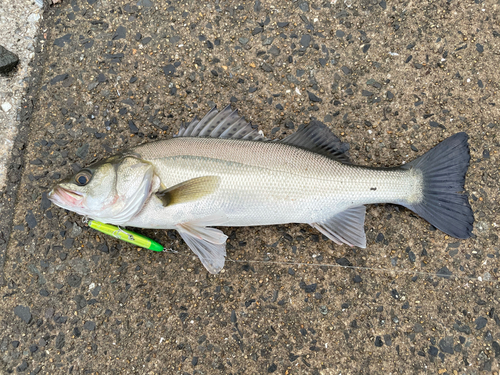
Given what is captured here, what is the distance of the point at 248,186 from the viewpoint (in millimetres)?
2127

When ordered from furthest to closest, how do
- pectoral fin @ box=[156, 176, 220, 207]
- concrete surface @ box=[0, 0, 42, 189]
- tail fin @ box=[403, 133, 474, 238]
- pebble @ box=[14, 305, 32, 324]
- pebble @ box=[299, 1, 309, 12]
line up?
1. pebble @ box=[299, 1, 309, 12]
2. concrete surface @ box=[0, 0, 42, 189]
3. pebble @ box=[14, 305, 32, 324]
4. tail fin @ box=[403, 133, 474, 238]
5. pectoral fin @ box=[156, 176, 220, 207]

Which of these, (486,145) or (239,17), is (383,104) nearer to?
(486,145)

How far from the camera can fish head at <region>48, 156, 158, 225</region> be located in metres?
2.11

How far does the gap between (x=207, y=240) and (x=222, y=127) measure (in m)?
0.81

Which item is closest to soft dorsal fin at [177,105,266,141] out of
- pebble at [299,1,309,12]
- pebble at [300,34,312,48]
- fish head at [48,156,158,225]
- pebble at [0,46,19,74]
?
fish head at [48,156,158,225]

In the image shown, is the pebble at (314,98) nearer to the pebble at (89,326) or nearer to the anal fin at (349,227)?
the anal fin at (349,227)

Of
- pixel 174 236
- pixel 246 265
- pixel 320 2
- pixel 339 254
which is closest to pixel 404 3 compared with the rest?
pixel 320 2

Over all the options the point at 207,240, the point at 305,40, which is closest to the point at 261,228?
the point at 207,240

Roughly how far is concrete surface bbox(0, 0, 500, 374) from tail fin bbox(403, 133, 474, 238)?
19 cm

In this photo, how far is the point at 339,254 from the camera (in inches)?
94.7

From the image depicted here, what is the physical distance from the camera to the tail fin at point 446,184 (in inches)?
87.7

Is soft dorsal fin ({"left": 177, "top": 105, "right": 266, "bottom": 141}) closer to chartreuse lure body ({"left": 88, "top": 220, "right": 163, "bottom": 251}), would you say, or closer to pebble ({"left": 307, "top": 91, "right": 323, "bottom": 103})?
pebble ({"left": 307, "top": 91, "right": 323, "bottom": 103})

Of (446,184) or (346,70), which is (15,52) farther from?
(446,184)

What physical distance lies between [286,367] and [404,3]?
9.88ft
